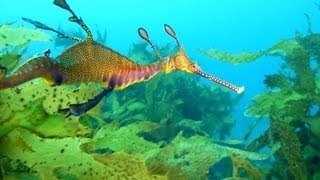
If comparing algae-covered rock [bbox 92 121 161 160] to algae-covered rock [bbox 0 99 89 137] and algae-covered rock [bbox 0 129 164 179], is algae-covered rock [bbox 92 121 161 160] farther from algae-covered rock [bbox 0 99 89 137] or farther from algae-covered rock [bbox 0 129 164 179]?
algae-covered rock [bbox 0 99 89 137]

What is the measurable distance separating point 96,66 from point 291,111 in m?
2.30

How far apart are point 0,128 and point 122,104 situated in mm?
4029

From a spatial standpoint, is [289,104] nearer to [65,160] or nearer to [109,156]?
[109,156]

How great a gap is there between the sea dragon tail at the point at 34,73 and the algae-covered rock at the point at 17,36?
120cm

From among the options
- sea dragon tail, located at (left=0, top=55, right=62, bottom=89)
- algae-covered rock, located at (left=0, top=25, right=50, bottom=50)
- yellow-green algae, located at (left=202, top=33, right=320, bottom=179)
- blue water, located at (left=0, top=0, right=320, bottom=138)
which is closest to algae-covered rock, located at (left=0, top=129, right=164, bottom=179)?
sea dragon tail, located at (left=0, top=55, right=62, bottom=89)

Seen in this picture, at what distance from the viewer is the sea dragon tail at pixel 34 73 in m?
1.10

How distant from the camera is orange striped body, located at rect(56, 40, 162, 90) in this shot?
1.23 metres

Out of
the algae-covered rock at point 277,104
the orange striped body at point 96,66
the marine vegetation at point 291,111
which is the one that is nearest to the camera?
the orange striped body at point 96,66

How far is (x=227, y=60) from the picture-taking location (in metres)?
3.44

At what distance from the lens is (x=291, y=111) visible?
3.18 metres

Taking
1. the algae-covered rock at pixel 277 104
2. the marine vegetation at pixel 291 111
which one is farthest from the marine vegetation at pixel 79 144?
the algae-covered rock at pixel 277 104

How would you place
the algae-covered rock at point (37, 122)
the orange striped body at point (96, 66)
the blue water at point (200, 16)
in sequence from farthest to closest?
the blue water at point (200, 16) → the algae-covered rock at point (37, 122) → the orange striped body at point (96, 66)

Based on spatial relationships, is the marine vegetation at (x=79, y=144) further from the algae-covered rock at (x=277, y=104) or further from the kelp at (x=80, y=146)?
the algae-covered rock at (x=277, y=104)

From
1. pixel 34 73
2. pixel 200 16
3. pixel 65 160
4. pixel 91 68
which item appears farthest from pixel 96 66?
pixel 200 16
